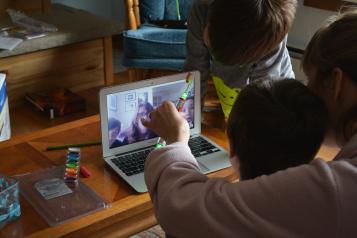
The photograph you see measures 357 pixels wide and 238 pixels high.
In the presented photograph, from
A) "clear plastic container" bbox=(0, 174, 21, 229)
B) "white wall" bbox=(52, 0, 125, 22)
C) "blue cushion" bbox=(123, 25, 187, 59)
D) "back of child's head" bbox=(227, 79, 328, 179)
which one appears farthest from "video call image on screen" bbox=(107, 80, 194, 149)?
"white wall" bbox=(52, 0, 125, 22)

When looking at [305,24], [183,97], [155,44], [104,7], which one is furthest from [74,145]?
[104,7]

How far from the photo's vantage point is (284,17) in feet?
4.05

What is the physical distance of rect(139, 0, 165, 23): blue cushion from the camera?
297 centimetres

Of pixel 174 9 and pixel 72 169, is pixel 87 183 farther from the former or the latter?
pixel 174 9

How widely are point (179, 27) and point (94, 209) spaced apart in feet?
6.03

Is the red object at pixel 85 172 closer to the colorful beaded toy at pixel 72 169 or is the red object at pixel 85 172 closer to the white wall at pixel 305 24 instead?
the colorful beaded toy at pixel 72 169

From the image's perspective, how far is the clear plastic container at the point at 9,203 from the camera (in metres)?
1.05

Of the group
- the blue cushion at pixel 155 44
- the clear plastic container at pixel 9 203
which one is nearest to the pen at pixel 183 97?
the clear plastic container at pixel 9 203

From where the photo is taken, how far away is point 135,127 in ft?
4.49

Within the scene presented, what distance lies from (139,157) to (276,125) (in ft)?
2.05

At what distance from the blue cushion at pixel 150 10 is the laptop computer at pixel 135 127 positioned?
5.34ft

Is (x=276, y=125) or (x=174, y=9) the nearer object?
(x=276, y=125)

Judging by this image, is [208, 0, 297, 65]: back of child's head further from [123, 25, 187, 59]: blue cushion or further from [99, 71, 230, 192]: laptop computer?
[123, 25, 187, 59]: blue cushion

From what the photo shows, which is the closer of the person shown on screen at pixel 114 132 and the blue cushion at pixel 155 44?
the person shown on screen at pixel 114 132
